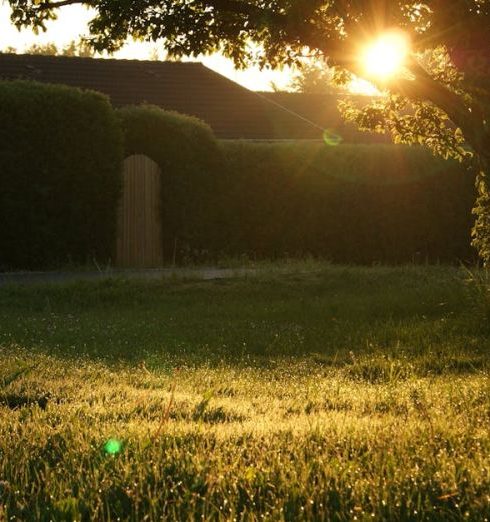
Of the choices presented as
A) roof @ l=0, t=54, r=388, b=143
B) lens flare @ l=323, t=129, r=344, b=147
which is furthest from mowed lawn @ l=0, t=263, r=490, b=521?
lens flare @ l=323, t=129, r=344, b=147

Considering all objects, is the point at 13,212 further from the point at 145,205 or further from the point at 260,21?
the point at 260,21

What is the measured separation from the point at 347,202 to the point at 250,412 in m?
17.2

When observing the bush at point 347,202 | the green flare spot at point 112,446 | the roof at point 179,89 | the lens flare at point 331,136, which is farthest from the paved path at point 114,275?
the lens flare at point 331,136

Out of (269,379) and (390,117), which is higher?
(390,117)

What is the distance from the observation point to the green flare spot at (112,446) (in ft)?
15.0

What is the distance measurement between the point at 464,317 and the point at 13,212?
34.5 ft

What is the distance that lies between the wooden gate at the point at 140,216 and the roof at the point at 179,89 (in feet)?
31.2

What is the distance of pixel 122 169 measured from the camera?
68.1ft

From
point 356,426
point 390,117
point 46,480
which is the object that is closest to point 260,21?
point 390,117

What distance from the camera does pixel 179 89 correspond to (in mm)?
32656

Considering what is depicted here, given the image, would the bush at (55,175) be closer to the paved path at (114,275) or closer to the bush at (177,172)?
the paved path at (114,275)

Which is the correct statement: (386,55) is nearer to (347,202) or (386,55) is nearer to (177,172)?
(177,172)

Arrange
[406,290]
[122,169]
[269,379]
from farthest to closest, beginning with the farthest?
[122,169]
[406,290]
[269,379]

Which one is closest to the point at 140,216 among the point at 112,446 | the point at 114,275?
the point at 114,275
